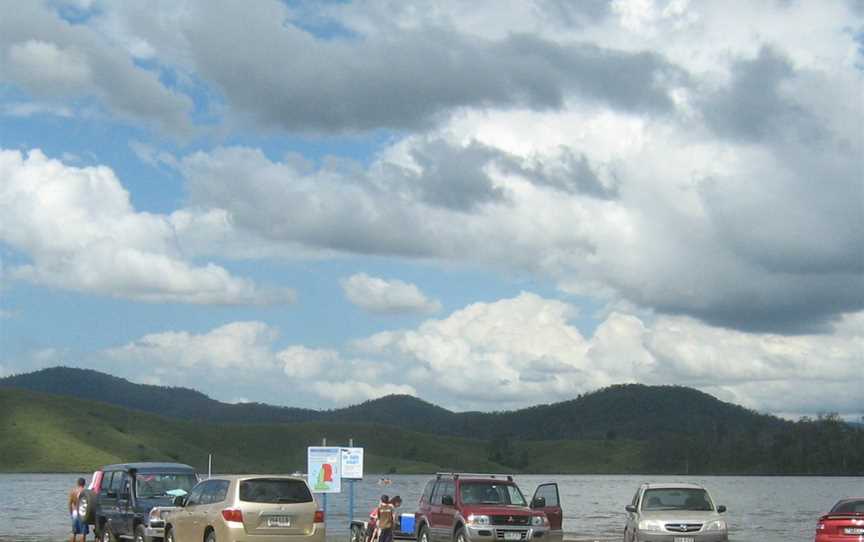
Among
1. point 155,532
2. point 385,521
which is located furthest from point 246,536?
point 385,521

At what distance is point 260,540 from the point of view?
25000mm

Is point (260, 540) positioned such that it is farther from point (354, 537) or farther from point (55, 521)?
point (55, 521)

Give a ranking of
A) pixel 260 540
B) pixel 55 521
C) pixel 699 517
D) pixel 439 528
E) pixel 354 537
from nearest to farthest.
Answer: pixel 260 540 < pixel 699 517 < pixel 439 528 < pixel 354 537 < pixel 55 521

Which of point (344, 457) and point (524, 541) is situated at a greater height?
point (344, 457)

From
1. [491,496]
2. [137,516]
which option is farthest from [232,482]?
[491,496]

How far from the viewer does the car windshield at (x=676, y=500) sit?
30172 millimetres

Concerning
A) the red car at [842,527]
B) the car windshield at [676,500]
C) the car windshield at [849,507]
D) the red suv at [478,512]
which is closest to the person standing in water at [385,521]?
the red suv at [478,512]

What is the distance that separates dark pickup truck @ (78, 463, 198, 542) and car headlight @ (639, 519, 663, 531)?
37.3 ft

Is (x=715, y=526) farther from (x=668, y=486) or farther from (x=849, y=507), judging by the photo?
(x=849, y=507)

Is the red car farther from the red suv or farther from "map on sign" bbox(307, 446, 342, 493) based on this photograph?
"map on sign" bbox(307, 446, 342, 493)

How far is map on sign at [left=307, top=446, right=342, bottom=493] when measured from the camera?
121 feet

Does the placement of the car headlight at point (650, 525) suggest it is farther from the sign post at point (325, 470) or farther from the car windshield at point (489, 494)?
the sign post at point (325, 470)

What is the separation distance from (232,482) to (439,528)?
7.64m

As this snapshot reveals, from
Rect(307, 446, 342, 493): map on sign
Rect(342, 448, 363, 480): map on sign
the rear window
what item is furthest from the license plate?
Rect(342, 448, 363, 480): map on sign
